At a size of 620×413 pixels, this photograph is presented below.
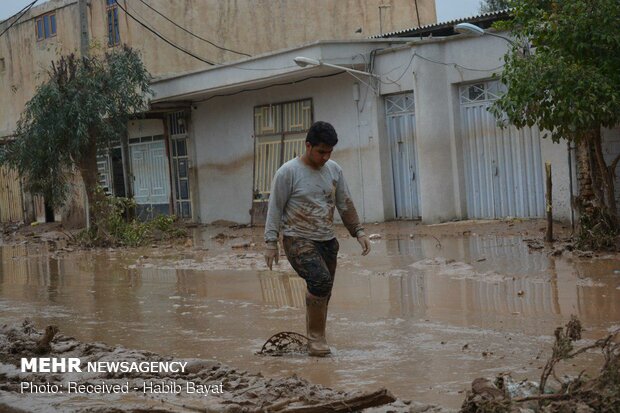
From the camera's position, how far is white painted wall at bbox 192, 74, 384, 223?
63.7ft

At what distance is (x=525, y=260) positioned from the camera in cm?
1194

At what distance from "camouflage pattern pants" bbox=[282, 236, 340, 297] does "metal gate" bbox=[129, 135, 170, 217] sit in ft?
63.1

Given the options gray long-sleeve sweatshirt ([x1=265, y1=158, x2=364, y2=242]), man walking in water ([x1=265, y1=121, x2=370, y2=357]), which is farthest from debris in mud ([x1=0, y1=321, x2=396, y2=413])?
gray long-sleeve sweatshirt ([x1=265, y1=158, x2=364, y2=242])

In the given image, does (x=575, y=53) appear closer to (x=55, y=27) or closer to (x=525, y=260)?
(x=525, y=260)

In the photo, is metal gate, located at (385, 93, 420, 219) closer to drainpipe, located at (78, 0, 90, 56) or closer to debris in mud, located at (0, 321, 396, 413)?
drainpipe, located at (78, 0, 90, 56)

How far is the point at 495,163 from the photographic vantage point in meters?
17.1

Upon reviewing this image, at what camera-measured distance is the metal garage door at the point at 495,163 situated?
1645 centimetres

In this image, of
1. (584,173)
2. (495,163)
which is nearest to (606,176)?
(584,173)

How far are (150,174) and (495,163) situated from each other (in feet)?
41.0

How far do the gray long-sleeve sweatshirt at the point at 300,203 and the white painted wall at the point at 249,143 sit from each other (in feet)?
39.0

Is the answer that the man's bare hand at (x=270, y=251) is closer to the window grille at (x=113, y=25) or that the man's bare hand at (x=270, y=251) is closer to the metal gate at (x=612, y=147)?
the metal gate at (x=612, y=147)

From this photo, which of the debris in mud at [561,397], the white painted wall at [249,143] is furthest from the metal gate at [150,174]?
the debris in mud at [561,397]

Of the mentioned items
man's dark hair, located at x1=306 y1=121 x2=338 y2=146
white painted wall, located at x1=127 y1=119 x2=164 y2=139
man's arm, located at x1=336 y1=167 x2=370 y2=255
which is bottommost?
man's arm, located at x1=336 y1=167 x2=370 y2=255

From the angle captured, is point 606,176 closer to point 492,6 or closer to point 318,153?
point 318,153
